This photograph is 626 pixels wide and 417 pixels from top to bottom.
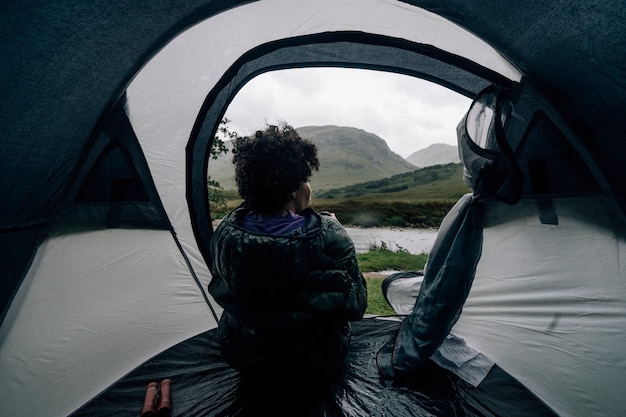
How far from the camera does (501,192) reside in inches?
61.3

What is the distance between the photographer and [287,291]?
1335mm

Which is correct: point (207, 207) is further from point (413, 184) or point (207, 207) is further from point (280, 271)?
point (413, 184)

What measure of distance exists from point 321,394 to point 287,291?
803 millimetres

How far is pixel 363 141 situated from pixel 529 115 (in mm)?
143311

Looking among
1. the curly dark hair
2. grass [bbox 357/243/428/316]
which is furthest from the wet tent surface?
grass [bbox 357/243/428/316]

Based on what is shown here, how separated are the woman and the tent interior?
35 cm

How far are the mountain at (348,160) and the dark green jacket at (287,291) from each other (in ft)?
260

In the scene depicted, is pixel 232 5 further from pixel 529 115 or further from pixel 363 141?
pixel 363 141

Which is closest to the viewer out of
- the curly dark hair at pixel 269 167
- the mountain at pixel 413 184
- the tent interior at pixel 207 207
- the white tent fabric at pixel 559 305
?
the tent interior at pixel 207 207

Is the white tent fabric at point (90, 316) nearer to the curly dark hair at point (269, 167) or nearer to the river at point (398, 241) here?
the curly dark hair at point (269, 167)

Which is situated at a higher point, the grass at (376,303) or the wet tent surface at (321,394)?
the wet tent surface at (321,394)

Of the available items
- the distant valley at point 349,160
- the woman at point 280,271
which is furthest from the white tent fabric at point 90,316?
the distant valley at point 349,160

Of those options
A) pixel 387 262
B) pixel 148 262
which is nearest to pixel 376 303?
pixel 148 262

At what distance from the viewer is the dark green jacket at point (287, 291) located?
128 centimetres
